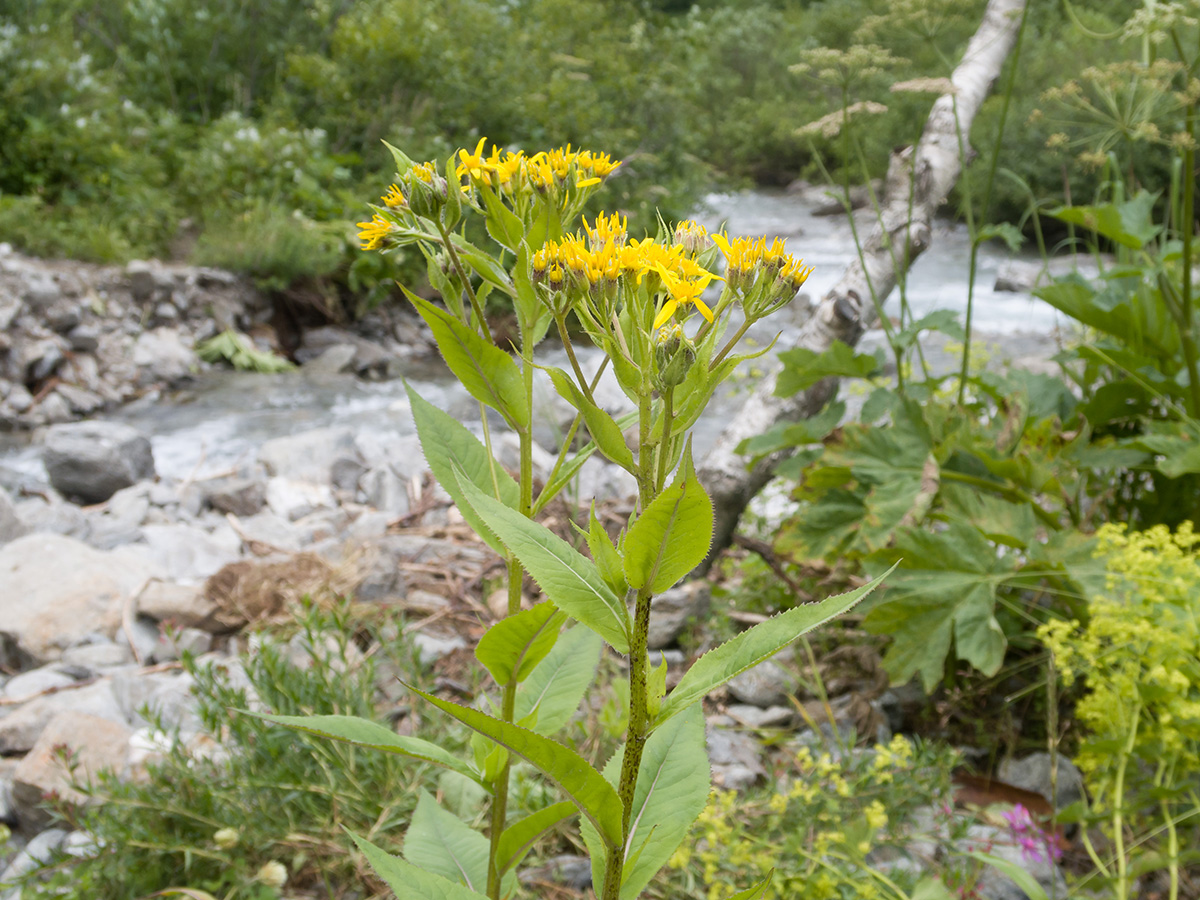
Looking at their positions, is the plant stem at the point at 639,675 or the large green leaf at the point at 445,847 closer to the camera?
the plant stem at the point at 639,675

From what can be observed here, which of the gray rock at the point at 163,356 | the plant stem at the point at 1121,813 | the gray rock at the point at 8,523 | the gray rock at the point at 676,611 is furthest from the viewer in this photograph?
the gray rock at the point at 163,356

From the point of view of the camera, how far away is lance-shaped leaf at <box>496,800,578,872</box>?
37.9 inches

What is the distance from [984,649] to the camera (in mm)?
1726

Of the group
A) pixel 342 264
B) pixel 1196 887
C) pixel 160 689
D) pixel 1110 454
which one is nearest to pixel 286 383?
pixel 342 264

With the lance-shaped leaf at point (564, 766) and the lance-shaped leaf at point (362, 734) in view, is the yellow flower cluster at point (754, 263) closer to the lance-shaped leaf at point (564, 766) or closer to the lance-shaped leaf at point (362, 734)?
the lance-shaped leaf at point (564, 766)

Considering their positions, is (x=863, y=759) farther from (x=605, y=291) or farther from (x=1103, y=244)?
(x=1103, y=244)

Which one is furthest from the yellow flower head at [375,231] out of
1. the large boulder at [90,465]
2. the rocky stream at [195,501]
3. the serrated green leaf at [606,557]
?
the large boulder at [90,465]

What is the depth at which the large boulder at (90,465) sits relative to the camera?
425cm

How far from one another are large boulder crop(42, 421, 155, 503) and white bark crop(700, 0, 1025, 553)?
3.30m

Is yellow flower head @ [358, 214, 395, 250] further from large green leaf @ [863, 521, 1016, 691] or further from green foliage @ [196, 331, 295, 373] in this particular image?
green foliage @ [196, 331, 295, 373]

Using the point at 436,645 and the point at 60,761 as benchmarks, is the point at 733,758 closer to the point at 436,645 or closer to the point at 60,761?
the point at 436,645

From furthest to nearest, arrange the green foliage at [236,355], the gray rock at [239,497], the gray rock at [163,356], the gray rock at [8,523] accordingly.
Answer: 1. the green foliage at [236,355]
2. the gray rock at [163,356]
3. the gray rock at [239,497]
4. the gray rock at [8,523]

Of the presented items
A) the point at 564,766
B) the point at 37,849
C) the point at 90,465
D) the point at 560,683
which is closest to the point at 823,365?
the point at 560,683

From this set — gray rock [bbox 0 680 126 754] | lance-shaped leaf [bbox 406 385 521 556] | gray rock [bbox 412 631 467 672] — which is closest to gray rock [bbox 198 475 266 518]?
gray rock [bbox 0 680 126 754]
